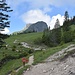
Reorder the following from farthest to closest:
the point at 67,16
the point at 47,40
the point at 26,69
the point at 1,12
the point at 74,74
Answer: the point at 67,16, the point at 47,40, the point at 1,12, the point at 26,69, the point at 74,74

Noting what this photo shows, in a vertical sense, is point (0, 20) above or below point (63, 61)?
above

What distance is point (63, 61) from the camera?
106 feet

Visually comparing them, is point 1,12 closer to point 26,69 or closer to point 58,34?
point 26,69

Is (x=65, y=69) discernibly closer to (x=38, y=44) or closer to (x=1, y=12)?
(x=1, y=12)

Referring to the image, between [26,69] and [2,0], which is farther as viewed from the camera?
[2,0]

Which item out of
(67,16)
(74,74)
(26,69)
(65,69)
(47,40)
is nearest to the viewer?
(74,74)

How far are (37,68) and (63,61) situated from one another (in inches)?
145

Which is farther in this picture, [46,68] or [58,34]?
[58,34]

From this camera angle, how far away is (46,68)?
31922 mm

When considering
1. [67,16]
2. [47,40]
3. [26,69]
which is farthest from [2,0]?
[67,16]

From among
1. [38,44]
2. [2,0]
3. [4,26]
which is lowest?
[38,44]

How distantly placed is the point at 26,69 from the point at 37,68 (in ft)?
5.86

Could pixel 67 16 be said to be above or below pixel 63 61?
above

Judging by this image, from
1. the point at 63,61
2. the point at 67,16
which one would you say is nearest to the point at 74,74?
the point at 63,61
